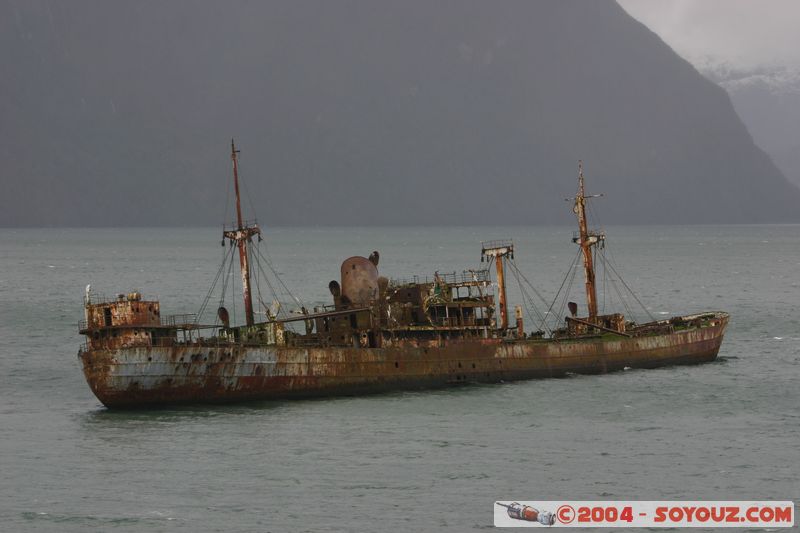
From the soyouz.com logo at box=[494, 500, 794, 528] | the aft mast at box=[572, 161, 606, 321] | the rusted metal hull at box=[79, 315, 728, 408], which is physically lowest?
the soyouz.com logo at box=[494, 500, 794, 528]

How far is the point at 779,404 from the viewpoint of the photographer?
66.7 m

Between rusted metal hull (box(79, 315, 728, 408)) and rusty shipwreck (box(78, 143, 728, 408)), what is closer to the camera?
rusted metal hull (box(79, 315, 728, 408))

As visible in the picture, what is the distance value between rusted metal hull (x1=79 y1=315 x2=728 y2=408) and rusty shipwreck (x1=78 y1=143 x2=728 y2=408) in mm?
53

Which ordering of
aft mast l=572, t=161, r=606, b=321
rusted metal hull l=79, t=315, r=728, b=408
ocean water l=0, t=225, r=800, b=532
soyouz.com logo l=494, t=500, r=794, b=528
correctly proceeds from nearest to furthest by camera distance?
soyouz.com logo l=494, t=500, r=794, b=528
ocean water l=0, t=225, r=800, b=532
rusted metal hull l=79, t=315, r=728, b=408
aft mast l=572, t=161, r=606, b=321

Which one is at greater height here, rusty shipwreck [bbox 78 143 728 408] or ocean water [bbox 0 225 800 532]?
rusty shipwreck [bbox 78 143 728 408]

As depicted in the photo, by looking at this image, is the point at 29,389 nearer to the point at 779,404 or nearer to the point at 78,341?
the point at 78,341

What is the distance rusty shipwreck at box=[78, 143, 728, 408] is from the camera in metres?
63.1

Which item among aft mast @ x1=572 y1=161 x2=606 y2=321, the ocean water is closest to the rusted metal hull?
the ocean water

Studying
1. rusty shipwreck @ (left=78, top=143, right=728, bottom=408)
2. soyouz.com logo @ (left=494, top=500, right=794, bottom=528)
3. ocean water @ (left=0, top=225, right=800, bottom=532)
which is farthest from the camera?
rusty shipwreck @ (left=78, top=143, right=728, bottom=408)

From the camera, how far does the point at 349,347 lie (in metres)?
68.2

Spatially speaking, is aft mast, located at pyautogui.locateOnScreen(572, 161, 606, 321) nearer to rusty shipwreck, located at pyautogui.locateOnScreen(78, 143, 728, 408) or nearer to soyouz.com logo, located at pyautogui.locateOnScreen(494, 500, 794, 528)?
rusty shipwreck, located at pyautogui.locateOnScreen(78, 143, 728, 408)

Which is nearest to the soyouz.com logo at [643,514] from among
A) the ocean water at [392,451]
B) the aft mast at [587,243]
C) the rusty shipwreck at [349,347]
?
the ocean water at [392,451]

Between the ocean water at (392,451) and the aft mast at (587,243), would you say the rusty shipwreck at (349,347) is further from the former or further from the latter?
the aft mast at (587,243)

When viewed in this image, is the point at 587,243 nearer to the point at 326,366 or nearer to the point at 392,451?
the point at 326,366
